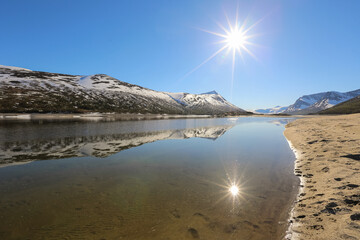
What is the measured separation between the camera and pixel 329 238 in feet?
16.9

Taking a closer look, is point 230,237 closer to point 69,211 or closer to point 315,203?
point 315,203

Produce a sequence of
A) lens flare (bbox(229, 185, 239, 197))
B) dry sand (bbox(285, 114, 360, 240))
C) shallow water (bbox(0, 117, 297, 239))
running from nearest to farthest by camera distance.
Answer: dry sand (bbox(285, 114, 360, 240)), shallow water (bbox(0, 117, 297, 239)), lens flare (bbox(229, 185, 239, 197))

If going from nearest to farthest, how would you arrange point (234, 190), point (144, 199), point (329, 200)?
point (329, 200) < point (144, 199) < point (234, 190)

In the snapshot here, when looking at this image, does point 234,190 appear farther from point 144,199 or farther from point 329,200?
point 144,199

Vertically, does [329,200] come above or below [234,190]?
above

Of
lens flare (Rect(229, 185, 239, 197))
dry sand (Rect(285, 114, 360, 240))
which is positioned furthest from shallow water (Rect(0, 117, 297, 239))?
dry sand (Rect(285, 114, 360, 240))

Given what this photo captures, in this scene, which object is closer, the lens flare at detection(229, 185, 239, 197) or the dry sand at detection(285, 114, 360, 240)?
the dry sand at detection(285, 114, 360, 240)

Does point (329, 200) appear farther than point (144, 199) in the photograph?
No

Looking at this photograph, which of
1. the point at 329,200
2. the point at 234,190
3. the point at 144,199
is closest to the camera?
the point at 329,200

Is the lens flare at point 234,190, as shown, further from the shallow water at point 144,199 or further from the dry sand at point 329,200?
the dry sand at point 329,200

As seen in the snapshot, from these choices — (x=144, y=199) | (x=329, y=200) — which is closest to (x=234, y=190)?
(x=329, y=200)

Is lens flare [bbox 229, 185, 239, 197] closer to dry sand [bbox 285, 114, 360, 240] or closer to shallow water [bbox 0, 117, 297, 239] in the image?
shallow water [bbox 0, 117, 297, 239]

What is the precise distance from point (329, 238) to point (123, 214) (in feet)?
24.4

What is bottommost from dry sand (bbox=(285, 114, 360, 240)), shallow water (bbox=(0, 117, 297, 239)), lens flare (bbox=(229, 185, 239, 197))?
lens flare (bbox=(229, 185, 239, 197))
